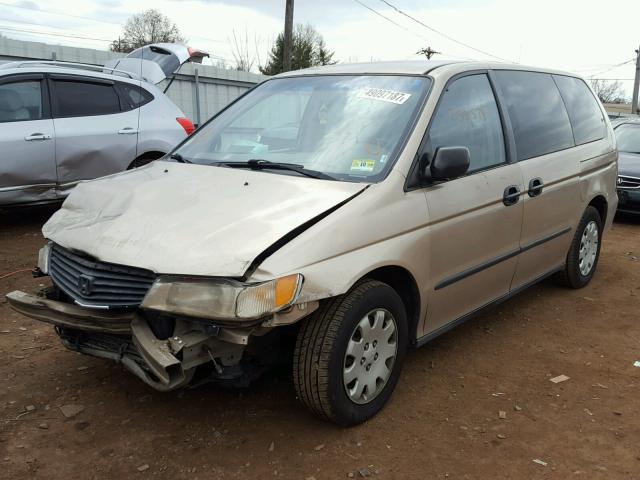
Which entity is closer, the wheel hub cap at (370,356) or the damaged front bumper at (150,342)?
the damaged front bumper at (150,342)

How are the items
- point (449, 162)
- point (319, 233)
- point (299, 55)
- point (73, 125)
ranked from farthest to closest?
point (299, 55) < point (73, 125) < point (449, 162) < point (319, 233)

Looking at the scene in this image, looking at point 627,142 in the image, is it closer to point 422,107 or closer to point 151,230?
point 422,107

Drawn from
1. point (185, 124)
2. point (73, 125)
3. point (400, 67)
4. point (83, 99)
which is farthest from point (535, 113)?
point (83, 99)

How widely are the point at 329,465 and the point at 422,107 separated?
1916mm

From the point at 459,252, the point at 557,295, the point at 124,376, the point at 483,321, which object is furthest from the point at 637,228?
the point at 124,376

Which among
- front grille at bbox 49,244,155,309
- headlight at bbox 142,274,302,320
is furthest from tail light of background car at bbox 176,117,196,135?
headlight at bbox 142,274,302,320

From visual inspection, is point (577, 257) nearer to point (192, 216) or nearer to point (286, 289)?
point (286, 289)

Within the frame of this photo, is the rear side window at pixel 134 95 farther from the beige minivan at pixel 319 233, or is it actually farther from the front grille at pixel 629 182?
the front grille at pixel 629 182

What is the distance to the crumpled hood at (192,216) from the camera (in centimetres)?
247

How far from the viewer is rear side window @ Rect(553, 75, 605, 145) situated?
15.5 feet

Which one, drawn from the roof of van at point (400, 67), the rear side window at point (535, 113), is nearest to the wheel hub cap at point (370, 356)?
the roof of van at point (400, 67)

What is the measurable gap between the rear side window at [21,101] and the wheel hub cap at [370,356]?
16.7ft

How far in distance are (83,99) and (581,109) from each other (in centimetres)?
531

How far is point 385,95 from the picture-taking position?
338 centimetres
